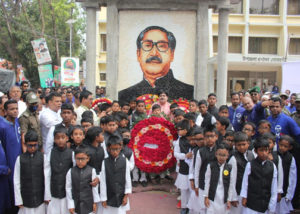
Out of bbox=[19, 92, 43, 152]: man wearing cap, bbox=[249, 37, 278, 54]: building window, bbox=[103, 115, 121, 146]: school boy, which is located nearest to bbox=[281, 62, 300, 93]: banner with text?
bbox=[103, 115, 121, 146]: school boy

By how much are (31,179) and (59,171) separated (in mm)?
356

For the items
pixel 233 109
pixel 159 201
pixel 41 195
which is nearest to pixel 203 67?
pixel 233 109

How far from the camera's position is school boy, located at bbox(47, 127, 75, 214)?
3775mm

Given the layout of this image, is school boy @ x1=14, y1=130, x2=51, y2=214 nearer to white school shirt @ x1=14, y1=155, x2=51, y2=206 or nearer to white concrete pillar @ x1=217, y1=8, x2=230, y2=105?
white school shirt @ x1=14, y1=155, x2=51, y2=206

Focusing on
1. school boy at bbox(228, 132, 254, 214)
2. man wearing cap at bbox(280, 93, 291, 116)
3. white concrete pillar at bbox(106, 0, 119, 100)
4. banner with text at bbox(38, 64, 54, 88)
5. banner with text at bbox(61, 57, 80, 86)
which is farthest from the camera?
banner with text at bbox(38, 64, 54, 88)

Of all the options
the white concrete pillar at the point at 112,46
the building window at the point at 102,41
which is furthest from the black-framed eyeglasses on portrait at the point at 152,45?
the building window at the point at 102,41

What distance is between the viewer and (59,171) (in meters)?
3.78

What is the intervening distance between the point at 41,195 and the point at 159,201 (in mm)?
2241

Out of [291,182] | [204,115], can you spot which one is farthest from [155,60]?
[291,182]

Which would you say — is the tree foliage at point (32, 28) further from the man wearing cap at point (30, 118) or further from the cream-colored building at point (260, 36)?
the man wearing cap at point (30, 118)

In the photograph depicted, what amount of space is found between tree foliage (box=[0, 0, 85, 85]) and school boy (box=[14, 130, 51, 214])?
16147mm

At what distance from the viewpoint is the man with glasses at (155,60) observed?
8523mm

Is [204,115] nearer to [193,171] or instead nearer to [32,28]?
[193,171]

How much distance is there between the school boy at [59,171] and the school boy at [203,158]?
172 cm
